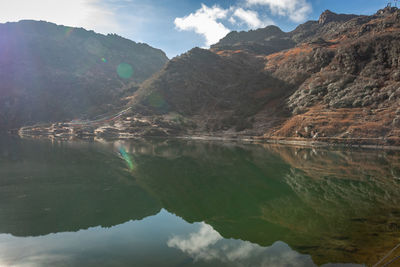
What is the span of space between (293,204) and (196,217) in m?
7.74

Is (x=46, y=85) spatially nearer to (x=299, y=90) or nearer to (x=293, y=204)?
(x=299, y=90)

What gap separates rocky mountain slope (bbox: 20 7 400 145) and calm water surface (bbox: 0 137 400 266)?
→ 1371 inches

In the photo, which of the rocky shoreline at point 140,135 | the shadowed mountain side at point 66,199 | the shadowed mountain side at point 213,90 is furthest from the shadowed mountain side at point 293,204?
the shadowed mountain side at point 213,90

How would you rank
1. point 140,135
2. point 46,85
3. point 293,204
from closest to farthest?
1. point 293,204
2. point 140,135
3. point 46,85

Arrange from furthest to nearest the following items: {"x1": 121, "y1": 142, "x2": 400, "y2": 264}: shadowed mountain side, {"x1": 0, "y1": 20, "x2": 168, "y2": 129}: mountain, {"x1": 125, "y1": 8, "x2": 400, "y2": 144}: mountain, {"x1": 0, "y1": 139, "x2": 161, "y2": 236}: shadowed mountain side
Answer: {"x1": 0, "y1": 20, "x2": 168, "y2": 129}: mountain, {"x1": 125, "y1": 8, "x2": 400, "y2": 144}: mountain, {"x1": 0, "y1": 139, "x2": 161, "y2": 236}: shadowed mountain side, {"x1": 121, "y1": 142, "x2": 400, "y2": 264}: shadowed mountain side

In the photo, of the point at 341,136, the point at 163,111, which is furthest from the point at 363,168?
the point at 163,111

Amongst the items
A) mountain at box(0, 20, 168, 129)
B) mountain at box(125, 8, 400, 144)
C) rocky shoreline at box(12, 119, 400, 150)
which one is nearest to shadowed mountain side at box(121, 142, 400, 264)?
rocky shoreline at box(12, 119, 400, 150)

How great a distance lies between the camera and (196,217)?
54.7ft

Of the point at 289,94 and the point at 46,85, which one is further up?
the point at 46,85

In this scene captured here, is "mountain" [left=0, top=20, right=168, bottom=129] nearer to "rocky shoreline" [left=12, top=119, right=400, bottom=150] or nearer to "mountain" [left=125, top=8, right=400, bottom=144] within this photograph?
"rocky shoreline" [left=12, top=119, right=400, bottom=150]

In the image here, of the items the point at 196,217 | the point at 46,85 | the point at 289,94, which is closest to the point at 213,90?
the point at 289,94

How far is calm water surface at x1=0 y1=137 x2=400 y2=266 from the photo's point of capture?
11.3m

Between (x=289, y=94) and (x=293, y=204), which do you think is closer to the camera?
(x=293, y=204)

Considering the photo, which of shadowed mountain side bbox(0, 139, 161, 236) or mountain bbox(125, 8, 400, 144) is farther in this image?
mountain bbox(125, 8, 400, 144)
